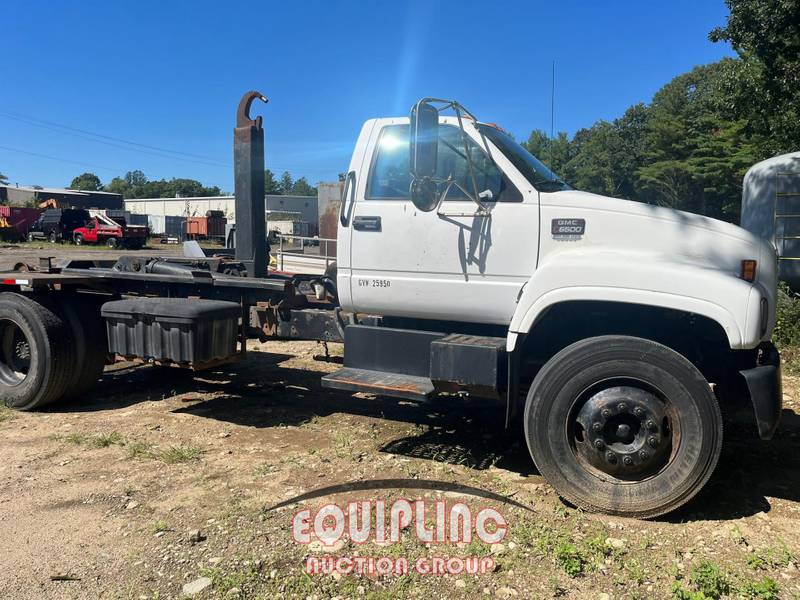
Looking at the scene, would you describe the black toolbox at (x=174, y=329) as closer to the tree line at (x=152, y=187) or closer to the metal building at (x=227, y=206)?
the metal building at (x=227, y=206)

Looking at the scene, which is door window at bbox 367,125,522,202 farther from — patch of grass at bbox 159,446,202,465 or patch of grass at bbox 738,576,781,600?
patch of grass at bbox 738,576,781,600

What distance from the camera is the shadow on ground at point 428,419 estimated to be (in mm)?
4168

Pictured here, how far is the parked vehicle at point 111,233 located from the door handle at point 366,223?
115 feet

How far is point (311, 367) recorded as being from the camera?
25.1 feet

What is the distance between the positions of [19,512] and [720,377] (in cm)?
473

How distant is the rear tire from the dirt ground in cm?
22

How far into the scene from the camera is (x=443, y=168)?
4.37 meters

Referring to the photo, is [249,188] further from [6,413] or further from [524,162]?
[6,413]

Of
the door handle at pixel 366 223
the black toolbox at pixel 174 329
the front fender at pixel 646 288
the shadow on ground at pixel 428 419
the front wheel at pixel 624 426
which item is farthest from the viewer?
the black toolbox at pixel 174 329

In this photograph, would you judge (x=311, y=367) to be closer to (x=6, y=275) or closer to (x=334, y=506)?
(x=6, y=275)

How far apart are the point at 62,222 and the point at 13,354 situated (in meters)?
36.4

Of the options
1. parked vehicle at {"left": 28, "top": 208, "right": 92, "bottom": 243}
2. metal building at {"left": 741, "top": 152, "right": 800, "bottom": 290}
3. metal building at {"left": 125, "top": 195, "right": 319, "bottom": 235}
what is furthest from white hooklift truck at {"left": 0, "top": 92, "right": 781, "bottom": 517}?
metal building at {"left": 125, "top": 195, "right": 319, "bottom": 235}

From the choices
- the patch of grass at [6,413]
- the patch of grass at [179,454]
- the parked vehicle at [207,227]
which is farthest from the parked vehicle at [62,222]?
the patch of grass at [179,454]

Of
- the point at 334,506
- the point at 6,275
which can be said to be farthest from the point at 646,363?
the point at 6,275
